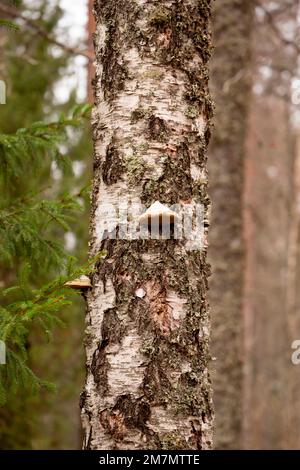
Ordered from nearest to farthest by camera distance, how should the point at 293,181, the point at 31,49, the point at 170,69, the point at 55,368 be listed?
the point at 170,69 → the point at 31,49 → the point at 55,368 → the point at 293,181


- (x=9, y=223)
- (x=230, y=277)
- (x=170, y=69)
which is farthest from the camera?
(x=230, y=277)

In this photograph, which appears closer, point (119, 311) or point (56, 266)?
point (119, 311)

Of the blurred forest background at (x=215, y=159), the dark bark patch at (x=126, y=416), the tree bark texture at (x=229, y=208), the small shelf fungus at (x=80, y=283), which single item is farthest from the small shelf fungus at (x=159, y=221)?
the tree bark texture at (x=229, y=208)

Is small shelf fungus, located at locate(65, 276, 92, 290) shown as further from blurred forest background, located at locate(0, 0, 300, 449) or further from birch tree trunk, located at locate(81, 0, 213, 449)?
blurred forest background, located at locate(0, 0, 300, 449)

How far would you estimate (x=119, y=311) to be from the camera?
2.49 meters

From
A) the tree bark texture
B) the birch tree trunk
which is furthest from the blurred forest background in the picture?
the birch tree trunk

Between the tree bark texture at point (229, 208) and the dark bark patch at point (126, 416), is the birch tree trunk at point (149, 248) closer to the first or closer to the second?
the dark bark patch at point (126, 416)

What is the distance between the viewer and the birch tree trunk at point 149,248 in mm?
2428

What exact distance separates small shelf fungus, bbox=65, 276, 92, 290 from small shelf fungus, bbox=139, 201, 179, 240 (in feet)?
1.18

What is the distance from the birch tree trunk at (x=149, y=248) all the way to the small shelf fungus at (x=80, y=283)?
34 millimetres

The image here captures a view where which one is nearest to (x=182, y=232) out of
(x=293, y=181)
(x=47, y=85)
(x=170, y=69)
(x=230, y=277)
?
(x=170, y=69)

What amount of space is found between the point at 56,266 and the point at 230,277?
3.48m

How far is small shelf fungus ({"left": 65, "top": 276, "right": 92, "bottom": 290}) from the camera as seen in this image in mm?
2590
